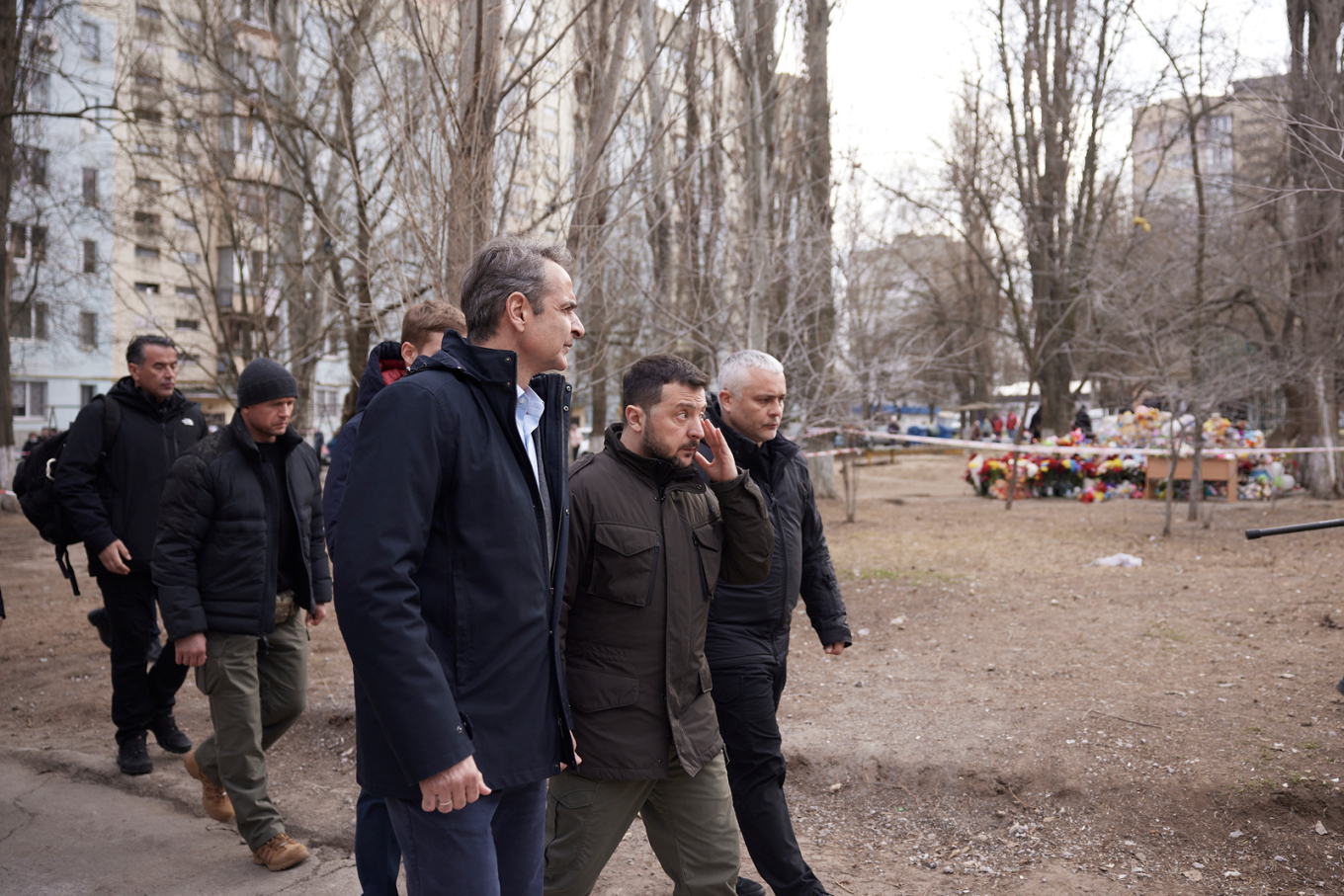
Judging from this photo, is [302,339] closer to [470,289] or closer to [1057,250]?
[470,289]

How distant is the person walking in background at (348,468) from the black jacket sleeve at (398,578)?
26.6 inches

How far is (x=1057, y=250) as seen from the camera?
23344mm

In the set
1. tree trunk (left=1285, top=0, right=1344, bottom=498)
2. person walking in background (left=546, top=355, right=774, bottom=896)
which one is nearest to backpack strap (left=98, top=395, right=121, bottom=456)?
person walking in background (left=546, top=355, right=774, bottom=896)

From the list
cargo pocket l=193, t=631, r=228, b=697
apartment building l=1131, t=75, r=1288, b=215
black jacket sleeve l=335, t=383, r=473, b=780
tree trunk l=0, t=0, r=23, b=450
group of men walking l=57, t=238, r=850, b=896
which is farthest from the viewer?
tree trunk l=0, t=0, r=23, b=450

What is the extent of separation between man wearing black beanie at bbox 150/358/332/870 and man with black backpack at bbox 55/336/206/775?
1.03 m

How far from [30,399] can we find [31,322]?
31.7 feet

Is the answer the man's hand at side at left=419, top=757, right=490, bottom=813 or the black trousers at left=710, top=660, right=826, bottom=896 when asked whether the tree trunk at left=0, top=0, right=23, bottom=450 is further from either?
the man's hand at side at left=419, top=757, right=490, bottom=813

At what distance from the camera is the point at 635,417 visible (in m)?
3.15

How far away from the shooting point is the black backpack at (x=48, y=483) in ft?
17.7

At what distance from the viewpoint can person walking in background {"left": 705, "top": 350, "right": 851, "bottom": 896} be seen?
3.46 meters

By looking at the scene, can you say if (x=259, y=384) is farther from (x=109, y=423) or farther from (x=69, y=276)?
(x=69, y=276)

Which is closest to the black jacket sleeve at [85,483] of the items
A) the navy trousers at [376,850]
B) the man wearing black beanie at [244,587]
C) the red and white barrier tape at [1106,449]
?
the man wearing black beanie at [244,587]

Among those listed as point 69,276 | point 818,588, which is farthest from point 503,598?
point 69,276

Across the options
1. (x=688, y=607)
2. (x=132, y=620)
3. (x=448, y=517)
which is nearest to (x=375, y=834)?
(x=688, y=607)
